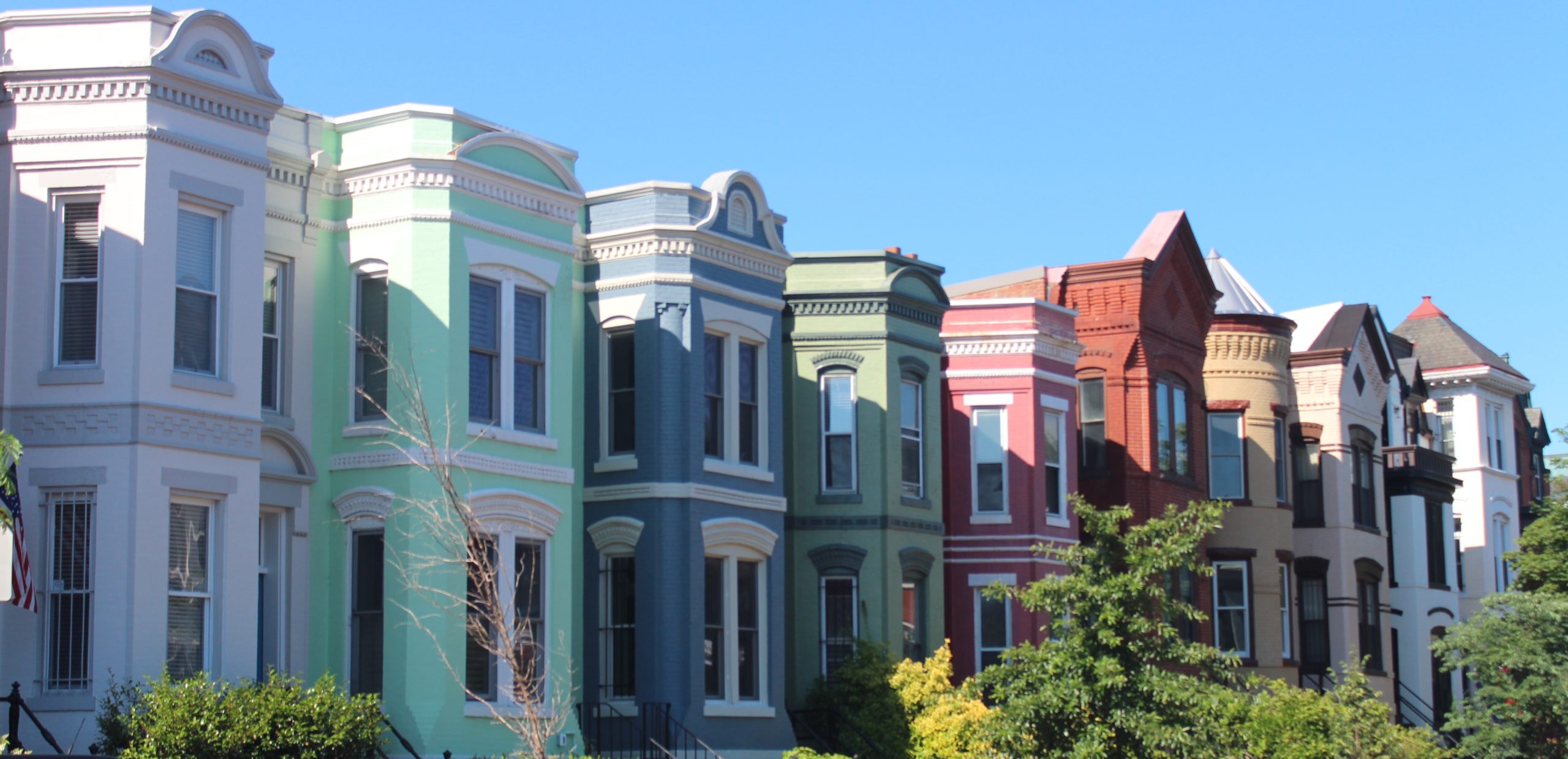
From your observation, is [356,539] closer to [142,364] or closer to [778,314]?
[142,364]

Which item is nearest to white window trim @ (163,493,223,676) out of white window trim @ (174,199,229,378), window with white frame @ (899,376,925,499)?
white window trim @ (174,199,229,378)

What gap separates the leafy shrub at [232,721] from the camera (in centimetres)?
1803

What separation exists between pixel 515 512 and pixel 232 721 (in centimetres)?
516

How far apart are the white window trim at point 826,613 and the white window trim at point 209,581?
1094 cm

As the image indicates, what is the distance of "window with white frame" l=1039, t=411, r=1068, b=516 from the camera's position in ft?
107

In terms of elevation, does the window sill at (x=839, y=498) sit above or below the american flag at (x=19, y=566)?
above

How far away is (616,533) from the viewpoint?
2517 centimetres

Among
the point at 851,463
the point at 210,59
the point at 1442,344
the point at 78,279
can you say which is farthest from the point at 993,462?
the point at 1442,344

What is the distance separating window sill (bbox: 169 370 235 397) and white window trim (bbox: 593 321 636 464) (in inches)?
250

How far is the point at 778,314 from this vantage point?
2720 cm

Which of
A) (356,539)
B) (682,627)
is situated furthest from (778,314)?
(356,539)

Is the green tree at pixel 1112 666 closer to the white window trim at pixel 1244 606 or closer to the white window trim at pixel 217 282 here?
the white window trim at pixel 217 282

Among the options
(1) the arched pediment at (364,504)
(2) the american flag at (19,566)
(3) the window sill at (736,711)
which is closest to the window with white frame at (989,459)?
(3) the window sill at (736,711)

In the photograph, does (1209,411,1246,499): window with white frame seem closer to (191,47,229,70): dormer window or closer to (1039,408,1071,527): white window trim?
(1039,408,1071,527): white window trim
